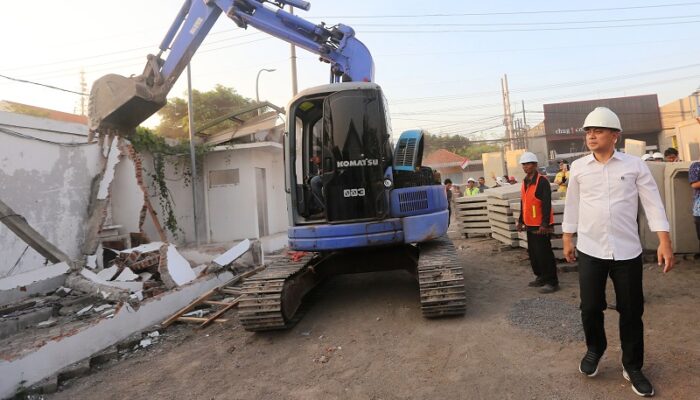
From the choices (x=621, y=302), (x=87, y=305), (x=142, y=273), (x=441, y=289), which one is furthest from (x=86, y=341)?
(x=621, y=302)

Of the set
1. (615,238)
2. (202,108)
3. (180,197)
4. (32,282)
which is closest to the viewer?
(615,238)

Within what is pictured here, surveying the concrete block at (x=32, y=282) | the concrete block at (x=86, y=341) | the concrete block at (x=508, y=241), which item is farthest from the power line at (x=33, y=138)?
the concrete block at (x=508, y=241)

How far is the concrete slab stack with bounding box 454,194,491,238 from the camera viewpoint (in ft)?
36.1

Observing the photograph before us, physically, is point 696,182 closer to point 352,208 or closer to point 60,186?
point 352,208

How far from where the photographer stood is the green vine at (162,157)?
10828 millimetres

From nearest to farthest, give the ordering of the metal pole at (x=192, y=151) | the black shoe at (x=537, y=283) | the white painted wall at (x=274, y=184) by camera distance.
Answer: the black shoe at (x=537, y=283)
the metal pole at (x=192, y=151)
the white painted wall at (x=274, y=184)

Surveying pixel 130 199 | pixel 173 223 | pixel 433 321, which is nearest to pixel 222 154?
pixel 173 223

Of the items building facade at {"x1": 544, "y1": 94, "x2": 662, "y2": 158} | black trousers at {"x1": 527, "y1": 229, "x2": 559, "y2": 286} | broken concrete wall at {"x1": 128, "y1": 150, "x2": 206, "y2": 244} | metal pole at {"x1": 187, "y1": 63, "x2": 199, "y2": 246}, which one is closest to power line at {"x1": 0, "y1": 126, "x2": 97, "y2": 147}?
broken concrete wall at {"x1": 128, "y1": 150, "x2": 206, "y2": 244}

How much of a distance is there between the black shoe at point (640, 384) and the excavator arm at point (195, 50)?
17.7 ft

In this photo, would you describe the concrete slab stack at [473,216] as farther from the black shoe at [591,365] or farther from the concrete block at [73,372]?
the concrete block at [73,372]

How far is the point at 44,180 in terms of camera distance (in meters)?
8.20

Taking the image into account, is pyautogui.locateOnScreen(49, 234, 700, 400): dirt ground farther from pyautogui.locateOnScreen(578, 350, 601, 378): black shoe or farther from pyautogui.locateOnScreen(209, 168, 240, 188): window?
pyautogui.locateOnScreen(209, 168, 240, 188): window

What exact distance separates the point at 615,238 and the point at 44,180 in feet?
30.1

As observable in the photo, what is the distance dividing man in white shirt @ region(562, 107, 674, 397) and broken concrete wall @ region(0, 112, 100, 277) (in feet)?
27.9
